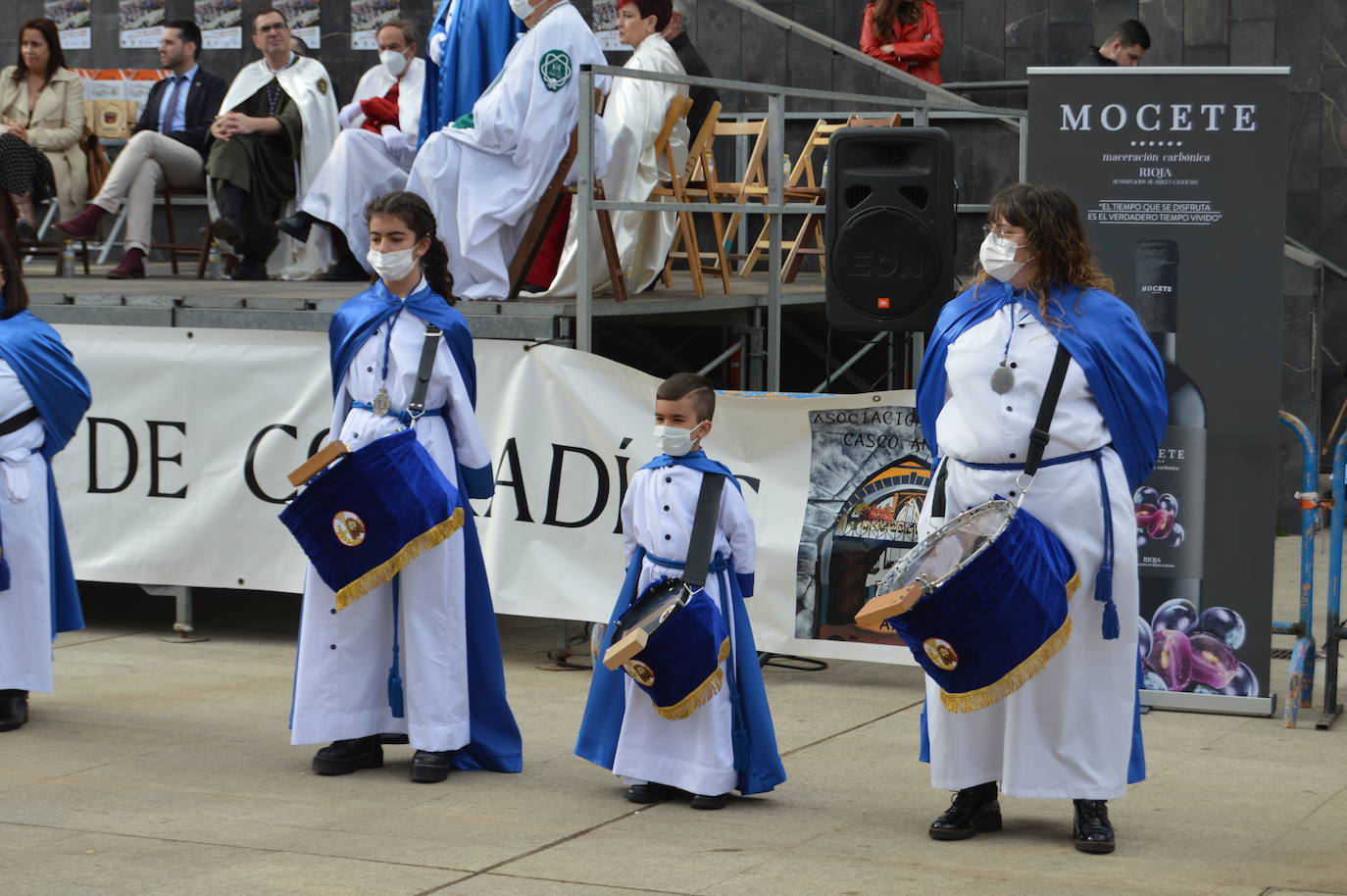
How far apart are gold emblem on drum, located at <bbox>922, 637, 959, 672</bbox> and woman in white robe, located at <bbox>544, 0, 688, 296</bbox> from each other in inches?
200

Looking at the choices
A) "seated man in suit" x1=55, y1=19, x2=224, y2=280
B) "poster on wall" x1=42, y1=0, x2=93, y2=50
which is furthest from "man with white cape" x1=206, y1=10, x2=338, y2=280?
"poster on wall" x1=42, y1=0, x2=93, y2=50

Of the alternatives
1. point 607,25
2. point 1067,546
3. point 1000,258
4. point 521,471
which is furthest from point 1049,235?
point 607,25

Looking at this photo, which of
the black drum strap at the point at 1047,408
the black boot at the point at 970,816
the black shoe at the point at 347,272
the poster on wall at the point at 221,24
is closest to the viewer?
the black drum strap at the point at 1047,408

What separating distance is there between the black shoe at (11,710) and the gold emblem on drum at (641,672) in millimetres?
2634

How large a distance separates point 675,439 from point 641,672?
732 mm

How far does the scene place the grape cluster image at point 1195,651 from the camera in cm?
736

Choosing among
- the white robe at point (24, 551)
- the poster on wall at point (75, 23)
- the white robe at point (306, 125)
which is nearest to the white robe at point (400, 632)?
the white robe at point (24, 551)

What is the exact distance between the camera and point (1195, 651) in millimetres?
7391

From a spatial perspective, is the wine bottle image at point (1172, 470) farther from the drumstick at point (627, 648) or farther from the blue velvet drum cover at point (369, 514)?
the blue velvet drum cover at point (369, 514)

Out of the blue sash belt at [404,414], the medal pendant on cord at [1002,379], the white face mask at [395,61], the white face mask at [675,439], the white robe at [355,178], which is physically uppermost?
the white face mask at [395,61]

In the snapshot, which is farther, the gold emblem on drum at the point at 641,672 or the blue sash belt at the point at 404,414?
the blue sash belt at the point at 404,414

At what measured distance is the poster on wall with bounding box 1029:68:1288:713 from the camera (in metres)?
7.27

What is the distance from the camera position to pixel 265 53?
11.6 meters

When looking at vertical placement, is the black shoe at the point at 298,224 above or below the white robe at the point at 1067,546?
above
